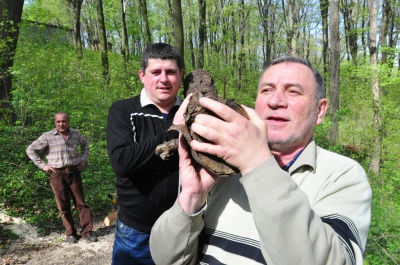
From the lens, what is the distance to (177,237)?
4.19 ft

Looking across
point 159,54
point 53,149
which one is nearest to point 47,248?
point 53,149

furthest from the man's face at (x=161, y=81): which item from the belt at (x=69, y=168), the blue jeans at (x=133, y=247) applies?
the belt at (x=69, y=168)

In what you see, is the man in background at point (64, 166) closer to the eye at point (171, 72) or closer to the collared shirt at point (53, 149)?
the collared shirt at point (53, 149)

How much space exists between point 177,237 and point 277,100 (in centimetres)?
80

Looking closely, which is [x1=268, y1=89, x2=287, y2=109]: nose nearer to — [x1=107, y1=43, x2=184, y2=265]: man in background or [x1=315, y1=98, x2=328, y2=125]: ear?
[x1=315, y1=98, x2=328, y2=125]: ear

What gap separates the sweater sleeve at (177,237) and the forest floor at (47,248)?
4.42m

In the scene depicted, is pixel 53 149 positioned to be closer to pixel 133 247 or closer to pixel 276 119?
pixel 133 247

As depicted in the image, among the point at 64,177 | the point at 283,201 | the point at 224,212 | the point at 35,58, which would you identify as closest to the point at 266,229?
the point at 283,201

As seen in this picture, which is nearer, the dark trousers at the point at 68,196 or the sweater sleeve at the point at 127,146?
the sweater sleeve at the point at 127,146

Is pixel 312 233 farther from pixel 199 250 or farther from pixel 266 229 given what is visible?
pixel 199 250

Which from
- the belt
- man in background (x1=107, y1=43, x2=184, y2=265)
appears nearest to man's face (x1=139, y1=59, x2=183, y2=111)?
man in background (x1=107, y1=43, x2=184, y2=265)

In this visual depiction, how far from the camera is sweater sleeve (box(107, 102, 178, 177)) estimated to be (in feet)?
7.45

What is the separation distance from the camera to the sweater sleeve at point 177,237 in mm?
1267

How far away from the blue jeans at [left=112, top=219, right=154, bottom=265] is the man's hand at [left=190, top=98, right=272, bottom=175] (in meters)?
1.94
